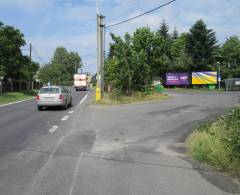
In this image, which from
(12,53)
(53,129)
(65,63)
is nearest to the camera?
(53,129)

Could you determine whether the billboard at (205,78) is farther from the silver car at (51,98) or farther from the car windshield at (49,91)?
the silver car at (51,98)

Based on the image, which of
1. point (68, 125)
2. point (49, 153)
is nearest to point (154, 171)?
point (49, 153)

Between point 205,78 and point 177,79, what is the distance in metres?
5.39

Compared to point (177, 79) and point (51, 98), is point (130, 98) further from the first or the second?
point (177, 79)

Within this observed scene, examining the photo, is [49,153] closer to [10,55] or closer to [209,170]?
[209,170]

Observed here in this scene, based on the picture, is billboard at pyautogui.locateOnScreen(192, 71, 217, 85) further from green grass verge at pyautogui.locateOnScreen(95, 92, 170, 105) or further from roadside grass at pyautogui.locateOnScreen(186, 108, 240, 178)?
roadside grass at pyautogui.locateOnScreen(186, 108, 240, 178)

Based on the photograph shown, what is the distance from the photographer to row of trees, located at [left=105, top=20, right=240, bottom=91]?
1405 inches

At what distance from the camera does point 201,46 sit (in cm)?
7975

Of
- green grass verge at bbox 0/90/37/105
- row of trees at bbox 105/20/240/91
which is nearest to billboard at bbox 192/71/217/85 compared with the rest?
row of trees at bbox 105/20/240/91

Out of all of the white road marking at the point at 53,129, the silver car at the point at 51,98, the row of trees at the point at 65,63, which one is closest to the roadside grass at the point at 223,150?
the white road marking at the point at 53,129

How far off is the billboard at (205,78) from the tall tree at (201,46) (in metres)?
4.03

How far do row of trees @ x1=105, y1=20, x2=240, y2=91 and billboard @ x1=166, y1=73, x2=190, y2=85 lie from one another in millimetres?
2344

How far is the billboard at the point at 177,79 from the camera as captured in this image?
78.4m

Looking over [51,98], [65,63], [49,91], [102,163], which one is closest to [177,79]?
[49,91]
